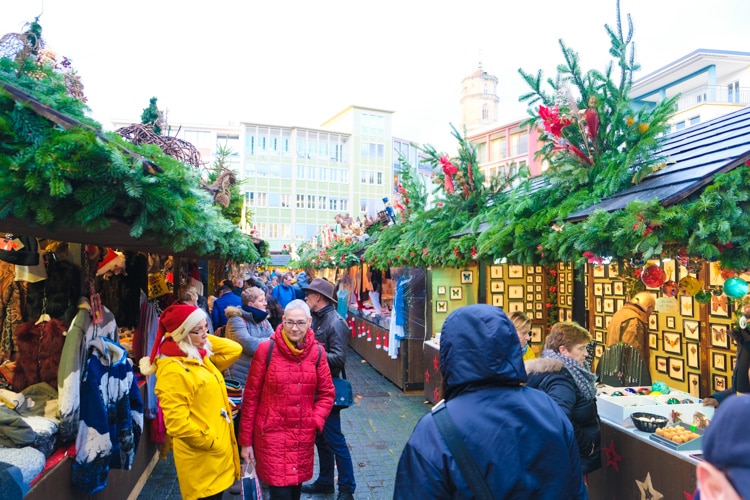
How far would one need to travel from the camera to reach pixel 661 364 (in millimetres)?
6723

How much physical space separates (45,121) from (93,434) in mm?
2232

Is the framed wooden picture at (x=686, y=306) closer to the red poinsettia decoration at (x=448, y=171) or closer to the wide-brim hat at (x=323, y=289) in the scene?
the red poinsettia decoration at (x=448, y=171)

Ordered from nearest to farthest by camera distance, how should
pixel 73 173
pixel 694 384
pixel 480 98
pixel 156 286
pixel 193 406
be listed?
pixel 73 173
pixel 193 406
pixel 694 384
pixel 156 286
pixel 480 98

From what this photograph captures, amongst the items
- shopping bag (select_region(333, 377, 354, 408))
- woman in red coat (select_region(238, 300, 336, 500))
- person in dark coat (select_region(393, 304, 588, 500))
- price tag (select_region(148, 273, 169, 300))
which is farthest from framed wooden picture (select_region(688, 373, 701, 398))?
price tag (select_region(148, 273, 169, 300))

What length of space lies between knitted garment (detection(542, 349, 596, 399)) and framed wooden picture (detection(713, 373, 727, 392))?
11.4 ft

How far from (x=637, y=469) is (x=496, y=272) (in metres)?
4.92

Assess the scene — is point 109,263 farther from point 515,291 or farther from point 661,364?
point 661,364

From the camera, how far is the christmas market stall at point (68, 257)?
82.9 inches

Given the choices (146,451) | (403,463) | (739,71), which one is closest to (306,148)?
(739,71)

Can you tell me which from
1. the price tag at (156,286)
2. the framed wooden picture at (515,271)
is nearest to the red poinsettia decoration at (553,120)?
the framed wooden picture at (515,271)

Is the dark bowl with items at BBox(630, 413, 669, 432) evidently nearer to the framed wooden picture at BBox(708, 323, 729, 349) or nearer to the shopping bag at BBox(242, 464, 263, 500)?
the framed wooden picture at BBox(708, 323, 729, 349)

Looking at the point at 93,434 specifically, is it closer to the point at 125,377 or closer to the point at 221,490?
the point at 125,377

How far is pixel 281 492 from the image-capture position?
11.8ft

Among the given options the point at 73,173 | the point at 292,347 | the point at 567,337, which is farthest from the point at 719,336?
the point at 73,173
